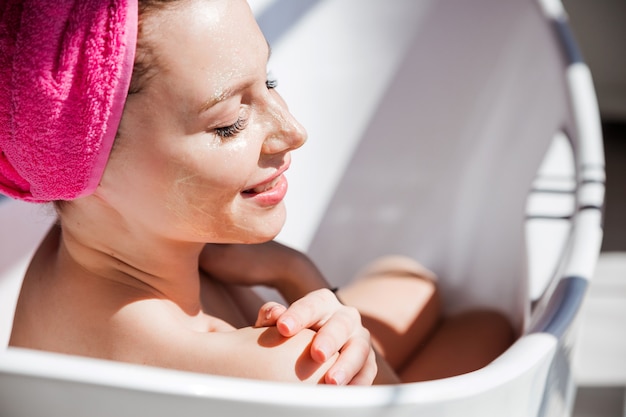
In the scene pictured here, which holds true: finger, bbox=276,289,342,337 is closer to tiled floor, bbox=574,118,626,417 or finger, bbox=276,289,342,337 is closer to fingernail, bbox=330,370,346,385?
fingernail, bbox=330,370,346,385

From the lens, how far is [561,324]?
0.99 m

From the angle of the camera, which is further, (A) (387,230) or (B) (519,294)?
(A) (387,230)

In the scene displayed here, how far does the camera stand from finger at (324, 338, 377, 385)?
90 centimetres

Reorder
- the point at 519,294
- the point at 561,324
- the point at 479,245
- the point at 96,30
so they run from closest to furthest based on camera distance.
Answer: the point at 96,30 → the point at 561,324 → the point at 519,294 → the point at 479,245

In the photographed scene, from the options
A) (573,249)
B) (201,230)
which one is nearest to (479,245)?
(573,249)

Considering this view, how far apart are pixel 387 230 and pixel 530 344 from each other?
0.97 meters

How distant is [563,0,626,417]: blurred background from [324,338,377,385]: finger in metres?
0.58

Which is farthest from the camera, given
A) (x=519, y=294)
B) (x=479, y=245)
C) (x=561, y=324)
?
(x=479, y=245)

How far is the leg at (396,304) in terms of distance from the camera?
1486mm

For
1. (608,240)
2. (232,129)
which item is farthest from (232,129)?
(608,240)

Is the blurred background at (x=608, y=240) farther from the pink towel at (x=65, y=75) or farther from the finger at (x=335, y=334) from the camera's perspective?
the pink towel at (x=65, y=75)

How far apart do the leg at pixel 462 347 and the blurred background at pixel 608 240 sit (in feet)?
0.44

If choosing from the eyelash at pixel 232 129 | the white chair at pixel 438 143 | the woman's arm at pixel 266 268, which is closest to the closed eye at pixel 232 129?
the eyelash at pixel 232 129

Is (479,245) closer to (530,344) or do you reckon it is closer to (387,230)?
(387,230)
